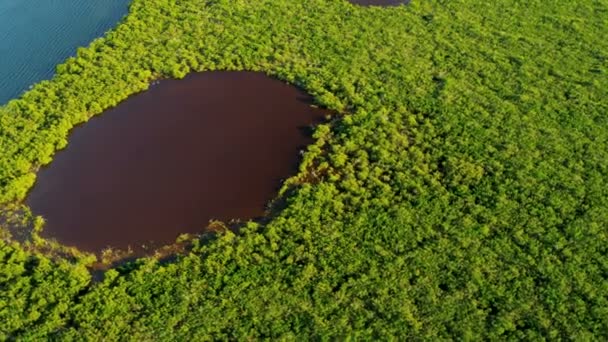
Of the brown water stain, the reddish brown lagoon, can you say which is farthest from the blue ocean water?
the brown water stain

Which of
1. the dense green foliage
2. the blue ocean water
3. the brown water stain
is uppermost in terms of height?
the blue ocean water

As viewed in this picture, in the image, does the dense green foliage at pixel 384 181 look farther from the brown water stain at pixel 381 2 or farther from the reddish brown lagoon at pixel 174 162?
the brown water stain at pixel 381 2

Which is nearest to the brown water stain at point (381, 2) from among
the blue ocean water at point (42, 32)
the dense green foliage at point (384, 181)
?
the dense green foliage at point (384, 181)

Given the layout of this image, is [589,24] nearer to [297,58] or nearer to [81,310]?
[297,58]

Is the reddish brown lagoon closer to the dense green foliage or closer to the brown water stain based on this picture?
the dense green foliage

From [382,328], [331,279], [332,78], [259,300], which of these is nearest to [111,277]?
[259,300]

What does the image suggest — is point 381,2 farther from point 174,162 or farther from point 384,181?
point 174,162

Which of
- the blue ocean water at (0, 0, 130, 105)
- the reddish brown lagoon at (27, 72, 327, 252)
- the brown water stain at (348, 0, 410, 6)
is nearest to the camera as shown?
the reddish brown lagoon at (27, 72, 327, 252)
